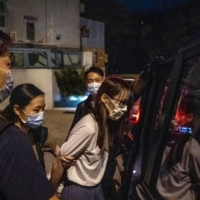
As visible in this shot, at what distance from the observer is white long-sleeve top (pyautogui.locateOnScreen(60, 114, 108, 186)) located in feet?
9.48

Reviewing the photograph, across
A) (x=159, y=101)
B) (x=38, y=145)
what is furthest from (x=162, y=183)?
(x=38, y=145)

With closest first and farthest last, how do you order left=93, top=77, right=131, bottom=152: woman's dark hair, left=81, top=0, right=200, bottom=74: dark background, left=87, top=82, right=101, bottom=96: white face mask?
left=93, top=77, right=131, bottom=152: woman's dark hair
left=87, top=82, right=101, bottom=96: white face mask
left=81, top=0, right=200, bottom=74: dark background

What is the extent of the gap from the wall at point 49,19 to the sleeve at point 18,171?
57.6 feet

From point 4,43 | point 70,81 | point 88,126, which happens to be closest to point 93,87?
point 88,126

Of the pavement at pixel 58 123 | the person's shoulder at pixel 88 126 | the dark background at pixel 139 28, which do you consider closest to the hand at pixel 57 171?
the person's shoulder at pixel 88 126

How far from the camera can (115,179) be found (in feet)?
11.2

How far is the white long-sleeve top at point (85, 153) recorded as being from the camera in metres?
2.89

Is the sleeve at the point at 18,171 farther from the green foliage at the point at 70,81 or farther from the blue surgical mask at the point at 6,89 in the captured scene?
the green foliage at the point at 70,81

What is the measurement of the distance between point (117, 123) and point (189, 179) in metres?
1.16

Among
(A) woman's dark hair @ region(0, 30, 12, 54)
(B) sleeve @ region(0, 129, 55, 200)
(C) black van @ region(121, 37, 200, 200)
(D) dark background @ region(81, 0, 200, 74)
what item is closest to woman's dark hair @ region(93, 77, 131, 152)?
(C) black van @ region(121, 37, 200, 200)

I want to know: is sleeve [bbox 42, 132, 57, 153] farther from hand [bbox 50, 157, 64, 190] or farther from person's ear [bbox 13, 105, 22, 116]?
person's ear [bbox 13, 105, 22, 116]

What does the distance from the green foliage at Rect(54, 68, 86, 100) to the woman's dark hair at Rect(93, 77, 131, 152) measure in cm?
1515

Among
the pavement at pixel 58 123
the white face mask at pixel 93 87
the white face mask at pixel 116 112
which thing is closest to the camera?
the white face mask at pixel 116 112

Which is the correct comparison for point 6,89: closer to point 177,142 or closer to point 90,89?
point 177,142
